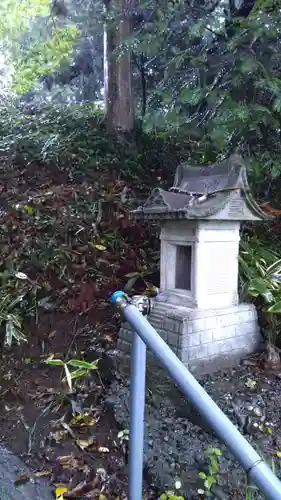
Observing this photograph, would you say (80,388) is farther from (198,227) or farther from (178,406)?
(198,227)

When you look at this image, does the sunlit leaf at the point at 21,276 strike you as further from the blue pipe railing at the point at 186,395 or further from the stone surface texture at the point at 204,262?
the blue pipe railing at the point at 186,395

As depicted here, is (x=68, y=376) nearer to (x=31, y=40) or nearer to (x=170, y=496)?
(x=170, y=496)

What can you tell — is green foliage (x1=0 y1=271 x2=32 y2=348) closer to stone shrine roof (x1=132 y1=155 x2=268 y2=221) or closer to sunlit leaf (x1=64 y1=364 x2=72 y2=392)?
sunlit leaf (x1=64 y1=364 x2=72 y2=392)

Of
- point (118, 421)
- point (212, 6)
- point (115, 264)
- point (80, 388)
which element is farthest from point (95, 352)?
point (212, 6)

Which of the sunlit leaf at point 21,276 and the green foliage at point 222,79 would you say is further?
the sunlit leaf at point 21,276

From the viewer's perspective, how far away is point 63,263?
15.7 ft

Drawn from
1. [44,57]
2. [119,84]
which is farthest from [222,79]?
[44,57]

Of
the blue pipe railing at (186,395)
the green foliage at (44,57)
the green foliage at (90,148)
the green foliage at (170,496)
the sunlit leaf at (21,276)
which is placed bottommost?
the green foliage at (170,496)

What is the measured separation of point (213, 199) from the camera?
3.50 metres

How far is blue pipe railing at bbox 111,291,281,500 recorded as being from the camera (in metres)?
0.93

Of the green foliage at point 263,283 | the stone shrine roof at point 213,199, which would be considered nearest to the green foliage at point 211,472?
the green foliage at point 263,283

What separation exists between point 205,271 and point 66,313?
5.53ft

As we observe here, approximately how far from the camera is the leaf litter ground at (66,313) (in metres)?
2.66

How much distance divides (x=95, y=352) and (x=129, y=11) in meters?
5.76
